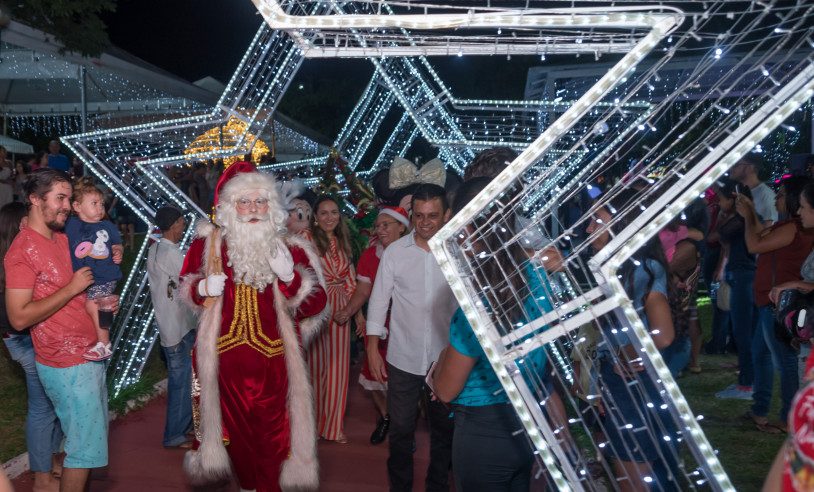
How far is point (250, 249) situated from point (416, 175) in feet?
7.90

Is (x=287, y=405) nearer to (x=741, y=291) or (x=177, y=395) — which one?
(x=177, y=395)

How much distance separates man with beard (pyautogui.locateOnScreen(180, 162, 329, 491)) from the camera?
427 centimetres

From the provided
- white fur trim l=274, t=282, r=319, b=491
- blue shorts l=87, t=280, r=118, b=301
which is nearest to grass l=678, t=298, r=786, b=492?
white fur trim l=274, t=282, r=319, b=491

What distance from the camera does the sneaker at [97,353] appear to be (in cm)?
394

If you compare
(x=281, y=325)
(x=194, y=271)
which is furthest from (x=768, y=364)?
(x=194, y=271)

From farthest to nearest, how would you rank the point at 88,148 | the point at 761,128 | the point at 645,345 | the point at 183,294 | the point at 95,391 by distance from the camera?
the point at 88,148 < the point at 183,294 < the point at 95,391 < the point at 645,345 < the point at 761,128

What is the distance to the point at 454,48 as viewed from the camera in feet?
7.41

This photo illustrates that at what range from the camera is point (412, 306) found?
4449mm

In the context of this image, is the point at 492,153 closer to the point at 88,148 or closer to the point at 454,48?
the point at 454,48

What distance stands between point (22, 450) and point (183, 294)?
2329 mm

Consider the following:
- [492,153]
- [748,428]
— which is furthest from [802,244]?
[492,153]

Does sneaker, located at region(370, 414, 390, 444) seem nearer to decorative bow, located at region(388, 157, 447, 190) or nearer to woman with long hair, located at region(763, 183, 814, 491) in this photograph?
decorative bow, located at region(388, 157, 447, 190)

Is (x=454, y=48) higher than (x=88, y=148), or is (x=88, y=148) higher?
(x=88, y=148)

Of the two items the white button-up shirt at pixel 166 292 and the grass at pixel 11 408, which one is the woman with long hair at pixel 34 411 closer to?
the grass at pixel 11 408
